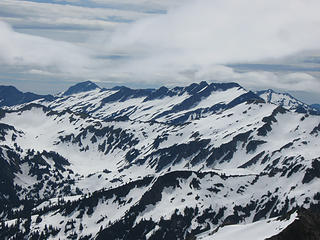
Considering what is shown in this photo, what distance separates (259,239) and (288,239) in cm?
5826

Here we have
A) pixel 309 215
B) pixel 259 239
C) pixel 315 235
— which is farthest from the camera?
pixel 259 239

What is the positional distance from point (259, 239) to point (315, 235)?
60.7 metres

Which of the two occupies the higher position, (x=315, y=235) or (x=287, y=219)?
(x=315, y=235)

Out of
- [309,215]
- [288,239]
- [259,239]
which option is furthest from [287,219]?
[288,239]

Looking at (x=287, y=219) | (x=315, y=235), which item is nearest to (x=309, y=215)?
(x=315, y=235)

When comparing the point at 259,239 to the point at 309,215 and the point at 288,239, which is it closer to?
the point at 309,215

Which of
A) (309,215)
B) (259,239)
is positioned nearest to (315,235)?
(309,215)

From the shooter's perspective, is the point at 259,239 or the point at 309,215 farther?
the point at 259,239

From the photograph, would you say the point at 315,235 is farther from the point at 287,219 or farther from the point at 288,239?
the point at 287,219

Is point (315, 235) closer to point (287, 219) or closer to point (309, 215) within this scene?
point (309, 215)

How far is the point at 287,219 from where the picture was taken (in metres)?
198

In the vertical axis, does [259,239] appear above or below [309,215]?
below

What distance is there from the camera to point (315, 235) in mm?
136875

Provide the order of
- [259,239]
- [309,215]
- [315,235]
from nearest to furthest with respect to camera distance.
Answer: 1. [315,235]
2. [309,215]
3. [259,239]
